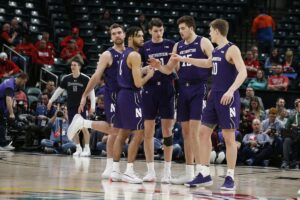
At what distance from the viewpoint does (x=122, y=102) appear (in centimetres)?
977

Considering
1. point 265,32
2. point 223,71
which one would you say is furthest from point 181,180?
point 265,32

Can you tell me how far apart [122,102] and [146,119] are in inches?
19.1

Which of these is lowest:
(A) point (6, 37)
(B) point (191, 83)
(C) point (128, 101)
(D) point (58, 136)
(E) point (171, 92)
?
(D) point (58, 136)

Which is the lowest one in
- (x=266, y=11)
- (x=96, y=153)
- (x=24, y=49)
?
(x=96, y=153)

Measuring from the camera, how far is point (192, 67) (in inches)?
384

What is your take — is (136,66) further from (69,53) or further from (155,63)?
(69,53)

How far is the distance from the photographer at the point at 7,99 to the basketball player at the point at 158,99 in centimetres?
630

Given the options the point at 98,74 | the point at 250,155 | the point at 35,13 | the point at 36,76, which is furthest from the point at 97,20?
the point at 98,74

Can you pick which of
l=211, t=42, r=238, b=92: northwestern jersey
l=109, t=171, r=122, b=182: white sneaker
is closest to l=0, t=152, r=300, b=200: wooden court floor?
l=109, t=171, r=122, b=182: white sneaker

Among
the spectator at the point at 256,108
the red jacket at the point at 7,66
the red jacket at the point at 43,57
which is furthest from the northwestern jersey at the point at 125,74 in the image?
the red jacket at the point at 43,57

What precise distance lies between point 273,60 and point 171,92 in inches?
377

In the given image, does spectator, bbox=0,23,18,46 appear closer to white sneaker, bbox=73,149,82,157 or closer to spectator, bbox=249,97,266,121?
white sneaker, bbox=73,149,82,157

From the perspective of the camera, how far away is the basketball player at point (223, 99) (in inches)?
364

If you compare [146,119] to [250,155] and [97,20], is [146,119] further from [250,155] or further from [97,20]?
[97,20]
